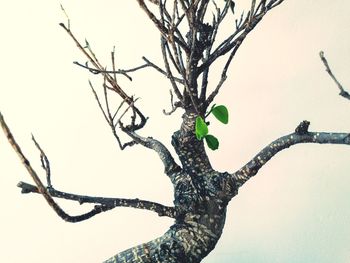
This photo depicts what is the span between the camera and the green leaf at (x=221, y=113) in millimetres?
974

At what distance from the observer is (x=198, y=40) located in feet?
3.30

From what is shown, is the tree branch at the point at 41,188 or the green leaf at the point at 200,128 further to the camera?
the green leaf at the point at 200,128

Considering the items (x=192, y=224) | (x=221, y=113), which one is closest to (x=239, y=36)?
(x=221, y=113)

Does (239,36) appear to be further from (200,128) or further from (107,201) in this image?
(107,201)

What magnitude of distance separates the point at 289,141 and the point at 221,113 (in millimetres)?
153

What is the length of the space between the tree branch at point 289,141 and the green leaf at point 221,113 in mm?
110

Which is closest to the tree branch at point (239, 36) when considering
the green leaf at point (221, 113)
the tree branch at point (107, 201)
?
the green leaf at point (221, 113)

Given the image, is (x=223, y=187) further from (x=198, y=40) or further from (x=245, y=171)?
(x=198, y=40)

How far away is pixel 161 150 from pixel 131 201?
0.25 metres

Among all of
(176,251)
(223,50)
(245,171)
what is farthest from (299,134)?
(176,251)

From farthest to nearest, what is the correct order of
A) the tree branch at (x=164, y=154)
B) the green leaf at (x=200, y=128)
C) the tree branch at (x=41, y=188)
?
the tree branch at (x=164, y=154), the green leaf at (x=200, y=128), the tree branch at (x=41, y=188)

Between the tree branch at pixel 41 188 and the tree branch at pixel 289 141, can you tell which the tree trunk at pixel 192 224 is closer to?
the tree branch at pixel 289 141

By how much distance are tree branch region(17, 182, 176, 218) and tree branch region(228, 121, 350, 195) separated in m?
0.17

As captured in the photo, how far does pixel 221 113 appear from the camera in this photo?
3.20 ft
